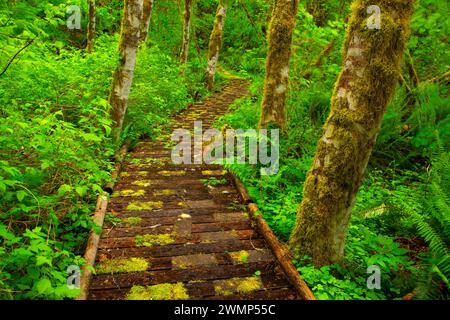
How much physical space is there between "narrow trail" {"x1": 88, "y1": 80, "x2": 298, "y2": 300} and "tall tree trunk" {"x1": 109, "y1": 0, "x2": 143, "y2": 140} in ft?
4.51

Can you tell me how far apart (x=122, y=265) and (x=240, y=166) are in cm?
281

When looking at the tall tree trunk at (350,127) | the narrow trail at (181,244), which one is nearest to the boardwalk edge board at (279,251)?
the narrow trail at (181,244)

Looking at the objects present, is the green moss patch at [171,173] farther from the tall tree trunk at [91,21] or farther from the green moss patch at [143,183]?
the tall tree trunk at [91,21]

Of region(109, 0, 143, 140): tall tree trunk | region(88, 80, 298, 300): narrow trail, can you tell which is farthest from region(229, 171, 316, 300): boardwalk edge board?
region(109, 0, 143, 140): tall tree trunk

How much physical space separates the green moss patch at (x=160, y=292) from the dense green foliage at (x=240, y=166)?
2.09 ft

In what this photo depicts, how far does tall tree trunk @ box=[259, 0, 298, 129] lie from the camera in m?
6.74

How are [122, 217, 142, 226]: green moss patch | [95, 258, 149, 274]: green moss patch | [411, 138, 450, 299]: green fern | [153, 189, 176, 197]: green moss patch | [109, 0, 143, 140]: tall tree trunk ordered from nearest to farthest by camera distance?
[411, 138, 450, 299]: green fern, [95, 258, 149, 274]: green moss patch, [122, 217, 142, 226]: green moss patch, [153, 189, 176, 197]: green moss patch, [109, 0, 143, 140]: tall tree trunk

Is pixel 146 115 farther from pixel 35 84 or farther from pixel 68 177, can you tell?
pixel 68 177

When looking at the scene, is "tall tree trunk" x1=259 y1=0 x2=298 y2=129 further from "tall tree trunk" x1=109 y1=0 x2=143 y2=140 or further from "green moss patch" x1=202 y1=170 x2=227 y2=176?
"tall tree trunk" x1=109 y1=0 x2=143 y2=140

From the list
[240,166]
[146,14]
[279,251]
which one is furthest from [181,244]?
[146,14]

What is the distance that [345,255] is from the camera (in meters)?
4.13

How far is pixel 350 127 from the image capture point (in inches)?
147

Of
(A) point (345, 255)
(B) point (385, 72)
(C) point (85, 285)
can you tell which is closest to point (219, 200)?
(A) point (345, 255)

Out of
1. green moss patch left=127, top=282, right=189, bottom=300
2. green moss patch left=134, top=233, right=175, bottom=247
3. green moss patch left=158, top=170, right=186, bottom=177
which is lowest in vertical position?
green moss patch left=134, top=233, right=175, bottom=247
